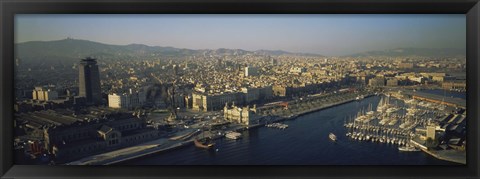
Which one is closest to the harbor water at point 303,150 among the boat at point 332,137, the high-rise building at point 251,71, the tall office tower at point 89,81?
the boat at point 332,137

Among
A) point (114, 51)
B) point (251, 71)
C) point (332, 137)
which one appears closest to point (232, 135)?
point (251, 71)

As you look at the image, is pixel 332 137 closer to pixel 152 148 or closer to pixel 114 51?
pixel 152 148

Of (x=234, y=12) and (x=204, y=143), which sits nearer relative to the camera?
(x=234, y=12)

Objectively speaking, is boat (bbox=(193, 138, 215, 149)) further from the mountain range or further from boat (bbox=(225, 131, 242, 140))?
the mountain range

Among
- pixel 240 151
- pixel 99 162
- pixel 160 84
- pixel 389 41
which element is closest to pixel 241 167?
pixel 240 151

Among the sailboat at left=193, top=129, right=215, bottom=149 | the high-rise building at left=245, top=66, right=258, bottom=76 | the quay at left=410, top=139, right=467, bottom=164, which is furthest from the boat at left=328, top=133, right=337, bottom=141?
the sailboat at left=193, top=129, right=215, bottom=149

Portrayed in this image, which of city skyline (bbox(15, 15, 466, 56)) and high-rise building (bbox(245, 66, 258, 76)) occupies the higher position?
city skyline (bbox(15, 15, 466, 56))
